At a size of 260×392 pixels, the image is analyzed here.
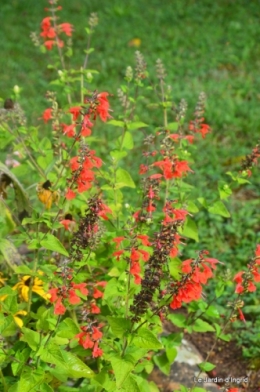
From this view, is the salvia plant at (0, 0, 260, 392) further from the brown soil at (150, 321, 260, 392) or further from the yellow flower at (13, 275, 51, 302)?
the brown soil at (150, 321, 260, 392)

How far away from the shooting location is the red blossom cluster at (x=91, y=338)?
7.78 ft

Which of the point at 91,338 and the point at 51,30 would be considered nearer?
the point at 91,338

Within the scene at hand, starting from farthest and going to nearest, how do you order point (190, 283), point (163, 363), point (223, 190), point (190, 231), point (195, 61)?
point (195, 61), point (163, 363), point (190, 231), point (223, 190), point (190, 283)

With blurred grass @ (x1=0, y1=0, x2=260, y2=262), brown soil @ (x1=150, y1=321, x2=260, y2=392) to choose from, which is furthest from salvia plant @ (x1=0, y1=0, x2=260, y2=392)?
blurred grass @ (x1=0, y1=0, x2=260, y2=262)

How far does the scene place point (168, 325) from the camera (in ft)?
12.4

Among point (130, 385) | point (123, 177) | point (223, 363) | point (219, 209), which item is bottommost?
point (223, 363)

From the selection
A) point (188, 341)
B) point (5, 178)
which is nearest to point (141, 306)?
point (5, 178)

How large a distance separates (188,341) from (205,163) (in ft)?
5.97

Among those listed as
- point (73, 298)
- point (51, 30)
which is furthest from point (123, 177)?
→ point (51, 30)

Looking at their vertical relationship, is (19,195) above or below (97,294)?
above

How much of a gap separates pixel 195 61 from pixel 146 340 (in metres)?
4.70

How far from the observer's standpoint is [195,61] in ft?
21.4

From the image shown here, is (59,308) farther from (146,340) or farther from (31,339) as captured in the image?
(146,340)

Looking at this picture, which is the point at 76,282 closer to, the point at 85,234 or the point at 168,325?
the point at 85,234
